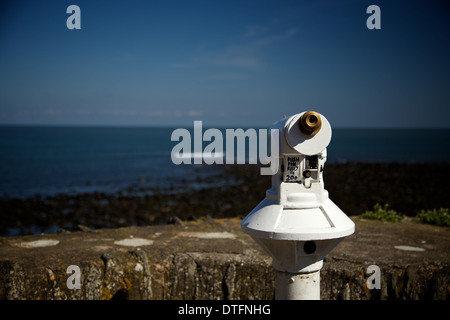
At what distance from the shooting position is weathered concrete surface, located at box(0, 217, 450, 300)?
4566 mm

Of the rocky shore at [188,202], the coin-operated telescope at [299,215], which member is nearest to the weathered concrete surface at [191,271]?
the coin-operated telescope at [299,215]

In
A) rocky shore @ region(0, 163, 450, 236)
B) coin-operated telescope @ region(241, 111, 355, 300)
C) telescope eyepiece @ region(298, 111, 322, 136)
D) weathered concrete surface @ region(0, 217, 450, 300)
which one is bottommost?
rocky shore @ region(0, 163, 450, 236)

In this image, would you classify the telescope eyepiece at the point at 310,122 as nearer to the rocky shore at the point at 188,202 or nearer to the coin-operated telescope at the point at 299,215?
the coin-operated telescope at the point at 299,215

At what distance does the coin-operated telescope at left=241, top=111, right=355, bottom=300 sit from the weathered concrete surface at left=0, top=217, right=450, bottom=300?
1.72 meters

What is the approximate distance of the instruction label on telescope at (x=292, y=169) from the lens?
125 inches

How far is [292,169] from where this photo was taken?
320cm

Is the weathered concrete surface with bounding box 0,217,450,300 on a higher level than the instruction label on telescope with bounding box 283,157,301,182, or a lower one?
lower

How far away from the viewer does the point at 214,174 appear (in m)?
27.6

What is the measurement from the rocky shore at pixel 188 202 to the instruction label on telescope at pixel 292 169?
9690 mm

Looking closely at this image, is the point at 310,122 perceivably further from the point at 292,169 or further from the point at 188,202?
the point at 188,202

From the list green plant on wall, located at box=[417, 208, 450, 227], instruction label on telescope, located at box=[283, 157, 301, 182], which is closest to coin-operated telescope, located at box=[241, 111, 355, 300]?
instruction label on telescope, located at box=[283, 157, 301, 182]

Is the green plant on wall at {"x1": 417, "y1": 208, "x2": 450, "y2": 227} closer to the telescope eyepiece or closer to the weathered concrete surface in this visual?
the weathered concrete surface

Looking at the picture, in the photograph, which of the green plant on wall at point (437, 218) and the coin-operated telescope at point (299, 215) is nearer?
the coin-operated telescope at point (299, 215)
